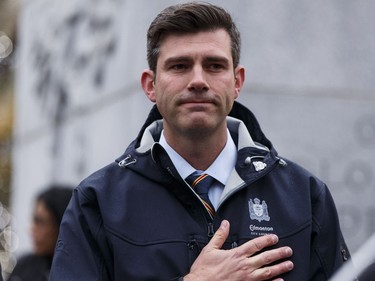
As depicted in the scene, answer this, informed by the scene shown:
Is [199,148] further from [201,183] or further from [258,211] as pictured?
[258,211]

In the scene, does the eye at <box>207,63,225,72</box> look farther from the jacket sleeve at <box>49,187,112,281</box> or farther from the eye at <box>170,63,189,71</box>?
the jacket sleeve at <box>49,187,112,281</box>

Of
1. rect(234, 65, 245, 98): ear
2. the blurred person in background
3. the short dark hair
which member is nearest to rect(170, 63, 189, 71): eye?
the short dark hair

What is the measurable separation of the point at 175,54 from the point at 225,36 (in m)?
0.24

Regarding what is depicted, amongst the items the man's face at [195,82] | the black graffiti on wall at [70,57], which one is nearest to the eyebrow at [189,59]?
the man's face at [195,82]

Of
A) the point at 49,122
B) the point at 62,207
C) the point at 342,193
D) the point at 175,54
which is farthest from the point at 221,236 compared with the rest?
the point at 49,122

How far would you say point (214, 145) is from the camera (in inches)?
156

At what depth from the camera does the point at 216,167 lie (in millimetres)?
3963

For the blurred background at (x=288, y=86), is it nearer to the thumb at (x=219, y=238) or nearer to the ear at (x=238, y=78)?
the ear at (x=238, y=78)

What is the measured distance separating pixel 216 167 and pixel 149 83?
45 cm

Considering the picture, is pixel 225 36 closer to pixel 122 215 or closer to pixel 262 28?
pixel 122 215

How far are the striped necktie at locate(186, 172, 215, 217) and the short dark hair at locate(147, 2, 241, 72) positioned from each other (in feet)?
1.52

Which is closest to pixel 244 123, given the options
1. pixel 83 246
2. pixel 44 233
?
pixel 83 246

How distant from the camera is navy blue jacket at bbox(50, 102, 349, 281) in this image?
3703 mm

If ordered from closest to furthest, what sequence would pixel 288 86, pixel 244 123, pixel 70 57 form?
1. pixel 244 123
2. pixel 288 86
3. pixel 70 57
